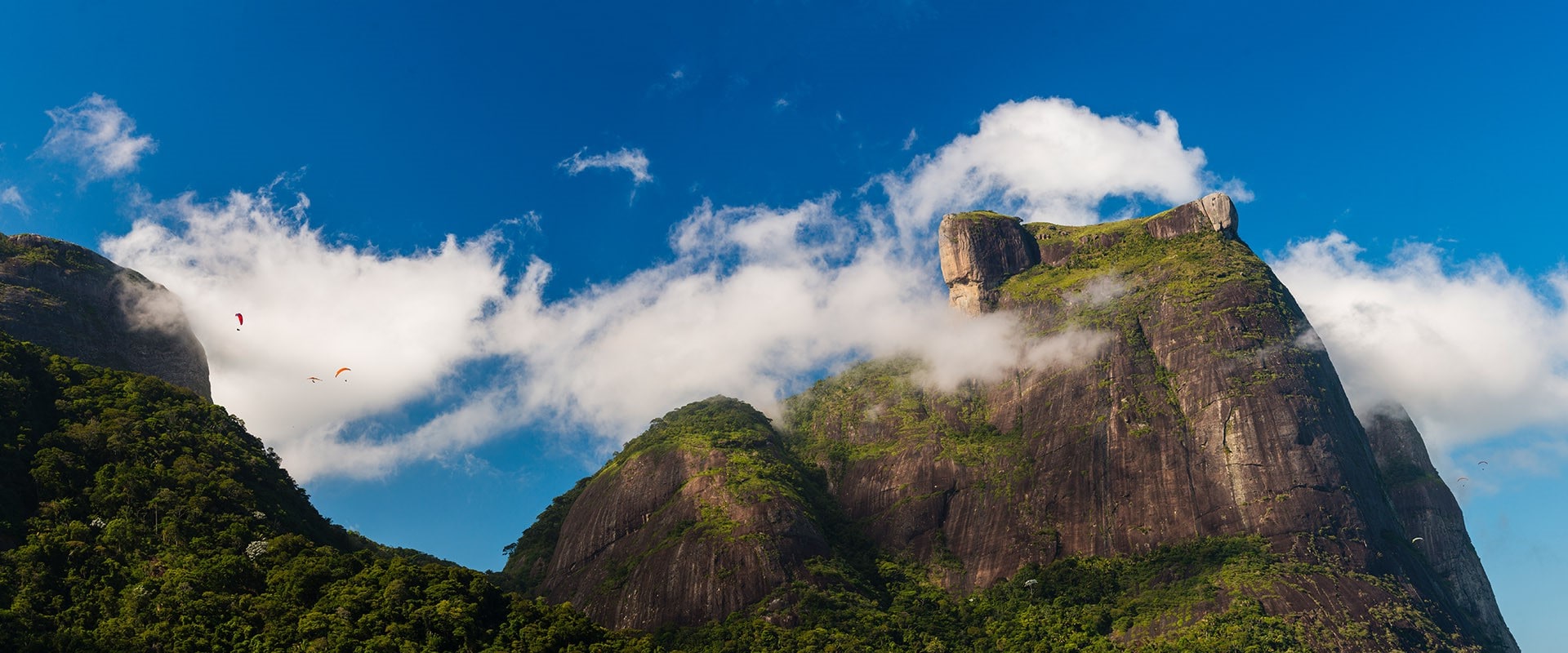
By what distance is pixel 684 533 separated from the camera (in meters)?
137

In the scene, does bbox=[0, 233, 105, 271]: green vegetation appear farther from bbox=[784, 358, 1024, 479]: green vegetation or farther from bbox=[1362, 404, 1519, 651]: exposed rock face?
bbox=[1362, 404, 1519, 651]: exposed rock face

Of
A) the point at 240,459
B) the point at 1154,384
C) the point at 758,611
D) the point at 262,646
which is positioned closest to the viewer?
the point at 262,646

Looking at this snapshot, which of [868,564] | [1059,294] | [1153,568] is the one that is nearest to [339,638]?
[868,564]

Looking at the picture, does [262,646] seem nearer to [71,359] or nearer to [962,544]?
[71,359]

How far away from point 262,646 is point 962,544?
9054 centimetres

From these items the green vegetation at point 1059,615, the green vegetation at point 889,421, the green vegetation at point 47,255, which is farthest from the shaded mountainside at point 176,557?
the green vegetation at point 889,421

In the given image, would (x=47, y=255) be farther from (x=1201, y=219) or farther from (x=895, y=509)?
(x=1201, y=219)

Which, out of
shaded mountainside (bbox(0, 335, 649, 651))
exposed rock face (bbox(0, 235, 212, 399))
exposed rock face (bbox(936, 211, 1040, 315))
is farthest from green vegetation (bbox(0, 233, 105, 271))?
exposed rock face (bbox(936, 211, 1040, 315))

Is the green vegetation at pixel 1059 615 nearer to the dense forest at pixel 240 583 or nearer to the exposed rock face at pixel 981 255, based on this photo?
the dense forest at pixel 240 583

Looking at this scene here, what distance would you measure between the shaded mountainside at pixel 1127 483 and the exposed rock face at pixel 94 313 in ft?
161

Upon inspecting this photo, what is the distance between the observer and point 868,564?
474 ft

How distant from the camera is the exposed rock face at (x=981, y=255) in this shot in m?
182

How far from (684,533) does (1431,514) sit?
94791mm

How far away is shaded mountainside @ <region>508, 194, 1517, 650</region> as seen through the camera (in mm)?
126875
